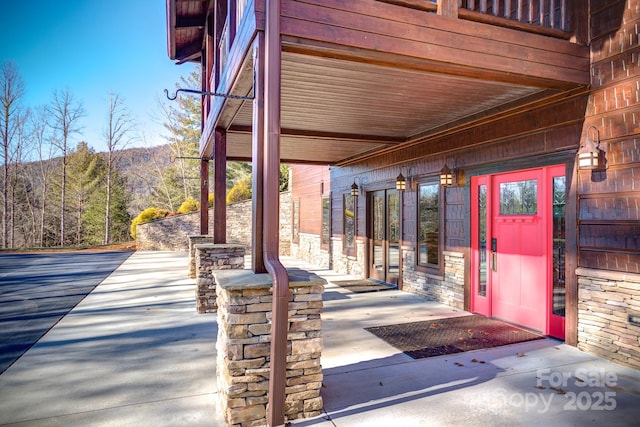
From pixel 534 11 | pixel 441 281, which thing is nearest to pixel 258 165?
pixel 534 11

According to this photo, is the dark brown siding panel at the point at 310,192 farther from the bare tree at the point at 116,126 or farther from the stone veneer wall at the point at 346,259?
the bare tree at the point at 116,126

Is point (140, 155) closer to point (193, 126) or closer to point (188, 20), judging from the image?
point (193, 126)

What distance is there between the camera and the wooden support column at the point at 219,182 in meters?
6.18

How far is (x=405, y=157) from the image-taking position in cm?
Result: 741

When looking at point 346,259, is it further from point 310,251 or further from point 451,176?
point 451,176

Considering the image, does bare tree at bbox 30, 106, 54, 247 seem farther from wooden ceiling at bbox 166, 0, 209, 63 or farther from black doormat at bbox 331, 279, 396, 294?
black doormat at bbox 331, 279, 396, 294

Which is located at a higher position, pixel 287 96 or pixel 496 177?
pixel 287 96

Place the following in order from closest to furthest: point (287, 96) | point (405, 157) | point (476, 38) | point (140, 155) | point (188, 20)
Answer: point (476, 38), point (287, 96), point (405, 157), point (188, 20), point (140, 155)

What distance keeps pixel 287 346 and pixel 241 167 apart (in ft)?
76.7

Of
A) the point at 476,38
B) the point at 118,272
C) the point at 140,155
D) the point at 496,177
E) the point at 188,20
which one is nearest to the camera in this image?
the point at 476,38

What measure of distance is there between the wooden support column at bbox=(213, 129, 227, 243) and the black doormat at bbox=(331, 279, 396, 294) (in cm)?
297

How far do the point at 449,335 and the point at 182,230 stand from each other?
1493 centimetres

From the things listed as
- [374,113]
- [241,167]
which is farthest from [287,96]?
[241,167]

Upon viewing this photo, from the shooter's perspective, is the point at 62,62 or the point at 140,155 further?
the point at 140,155
